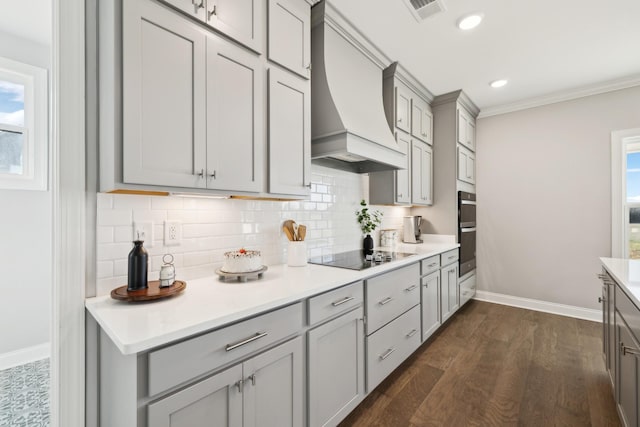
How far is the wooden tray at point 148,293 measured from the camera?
1.17m

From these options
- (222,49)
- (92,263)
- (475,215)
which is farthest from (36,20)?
(475,215)

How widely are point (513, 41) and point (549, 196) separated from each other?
6.98 ft

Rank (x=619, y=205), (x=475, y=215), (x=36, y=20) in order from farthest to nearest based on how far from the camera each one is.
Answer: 1. (x=475, y=215)
2. (x=619, y=205)
3. (x=36, y=20)

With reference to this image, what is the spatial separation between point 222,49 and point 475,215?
3.88 metres

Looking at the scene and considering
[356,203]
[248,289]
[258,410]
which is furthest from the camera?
[356,203]

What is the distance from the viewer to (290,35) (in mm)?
1788

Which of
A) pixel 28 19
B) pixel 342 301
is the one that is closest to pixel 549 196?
pixel 342 301

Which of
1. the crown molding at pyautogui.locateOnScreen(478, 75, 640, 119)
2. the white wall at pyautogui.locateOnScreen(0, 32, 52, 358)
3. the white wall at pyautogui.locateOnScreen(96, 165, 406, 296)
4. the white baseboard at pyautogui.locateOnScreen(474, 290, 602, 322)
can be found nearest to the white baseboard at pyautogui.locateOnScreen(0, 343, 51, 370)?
the white wall at pyautogui.locateOnScreen(0, 32, 52, 358)

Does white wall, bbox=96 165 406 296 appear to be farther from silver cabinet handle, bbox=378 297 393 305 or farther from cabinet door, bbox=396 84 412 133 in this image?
cabinet door, bbox=396 84 412 133

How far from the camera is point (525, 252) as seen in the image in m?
3.82

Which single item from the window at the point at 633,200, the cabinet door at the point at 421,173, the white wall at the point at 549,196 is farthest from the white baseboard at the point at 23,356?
the window at the point at 633,200

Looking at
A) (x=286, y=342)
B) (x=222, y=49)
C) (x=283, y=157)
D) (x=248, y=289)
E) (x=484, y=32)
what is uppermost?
(x=484, y=32)

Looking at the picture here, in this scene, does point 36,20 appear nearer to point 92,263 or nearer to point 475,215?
point 92,263

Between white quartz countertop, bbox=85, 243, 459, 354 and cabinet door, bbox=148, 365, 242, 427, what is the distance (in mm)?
198
